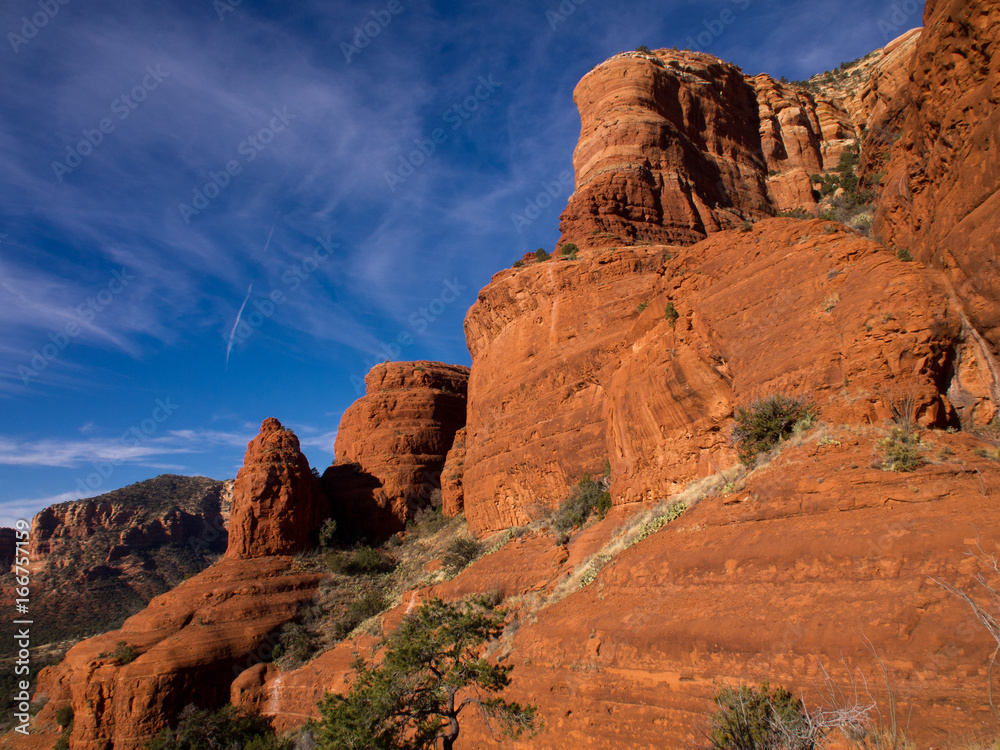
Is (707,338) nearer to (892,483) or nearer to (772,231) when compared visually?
(772,231)

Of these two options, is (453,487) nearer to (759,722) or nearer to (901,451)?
(901,451)

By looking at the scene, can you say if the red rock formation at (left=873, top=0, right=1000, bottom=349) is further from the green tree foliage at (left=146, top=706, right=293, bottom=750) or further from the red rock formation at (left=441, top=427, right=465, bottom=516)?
the red rock formation at (left=441, top=427, right=465, bottom=516)

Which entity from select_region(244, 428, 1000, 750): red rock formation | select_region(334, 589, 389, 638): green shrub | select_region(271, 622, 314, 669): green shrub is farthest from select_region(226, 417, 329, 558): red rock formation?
select_region(244, 428, 1000, 750): red rock formation

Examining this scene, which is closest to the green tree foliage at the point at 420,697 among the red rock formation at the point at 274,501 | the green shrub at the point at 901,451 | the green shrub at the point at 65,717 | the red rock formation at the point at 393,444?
the green shrub at the point at 901,451

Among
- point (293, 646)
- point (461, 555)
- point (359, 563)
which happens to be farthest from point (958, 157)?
point (359, 563)

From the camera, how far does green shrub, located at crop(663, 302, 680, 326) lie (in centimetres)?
1558

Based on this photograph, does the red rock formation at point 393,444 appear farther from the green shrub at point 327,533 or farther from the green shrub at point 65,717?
the green shrub at point 65,717

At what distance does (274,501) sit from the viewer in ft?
117

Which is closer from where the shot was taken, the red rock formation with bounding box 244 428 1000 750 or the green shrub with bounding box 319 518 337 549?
the red rock formation with bounding box 244 428 1000 750

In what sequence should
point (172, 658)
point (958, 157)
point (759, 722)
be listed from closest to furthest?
point (759, 722) < point (958, 157) < point (172, 658)

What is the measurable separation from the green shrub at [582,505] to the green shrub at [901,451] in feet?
32.9

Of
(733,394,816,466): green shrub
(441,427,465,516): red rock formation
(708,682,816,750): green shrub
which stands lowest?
(708,682,816,750): green shrub

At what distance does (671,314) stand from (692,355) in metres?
1.95

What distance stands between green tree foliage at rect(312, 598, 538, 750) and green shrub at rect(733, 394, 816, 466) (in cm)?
676
